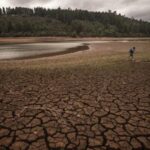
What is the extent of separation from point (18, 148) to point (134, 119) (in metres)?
3.23

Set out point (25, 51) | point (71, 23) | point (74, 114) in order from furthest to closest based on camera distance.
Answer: point (71, 23)
point (25, 51)
point (74, 114)

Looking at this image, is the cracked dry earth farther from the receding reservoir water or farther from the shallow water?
the receding reservoir water

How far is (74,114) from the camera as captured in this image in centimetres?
503

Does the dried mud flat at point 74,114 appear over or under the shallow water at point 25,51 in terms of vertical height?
over

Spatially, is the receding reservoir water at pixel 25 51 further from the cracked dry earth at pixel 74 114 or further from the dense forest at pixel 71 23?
the dense forest at pixel 71 23

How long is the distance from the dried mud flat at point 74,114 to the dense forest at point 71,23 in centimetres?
9096

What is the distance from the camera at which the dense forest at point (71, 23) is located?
101 meters

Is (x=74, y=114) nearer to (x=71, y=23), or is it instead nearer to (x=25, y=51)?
(x=25, y=51)

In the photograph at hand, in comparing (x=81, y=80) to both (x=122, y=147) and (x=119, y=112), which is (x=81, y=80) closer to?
(x=119, y=112)

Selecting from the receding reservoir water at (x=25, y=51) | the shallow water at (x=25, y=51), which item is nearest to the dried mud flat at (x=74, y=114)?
the shallow water at (x=25, y=51)

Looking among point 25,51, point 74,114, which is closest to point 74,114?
point 74,114

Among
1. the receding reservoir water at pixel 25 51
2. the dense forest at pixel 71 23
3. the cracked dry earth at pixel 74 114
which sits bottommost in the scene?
the receding reservoir water at pixel 25 51

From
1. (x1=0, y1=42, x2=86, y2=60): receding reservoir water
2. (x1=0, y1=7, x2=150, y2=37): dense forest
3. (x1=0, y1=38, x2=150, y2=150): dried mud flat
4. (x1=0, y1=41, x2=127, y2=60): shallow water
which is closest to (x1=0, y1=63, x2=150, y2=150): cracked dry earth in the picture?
(x1=0, y1=38, x2=150, y2=150): dried mud flat

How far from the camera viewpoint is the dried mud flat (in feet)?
12.4
